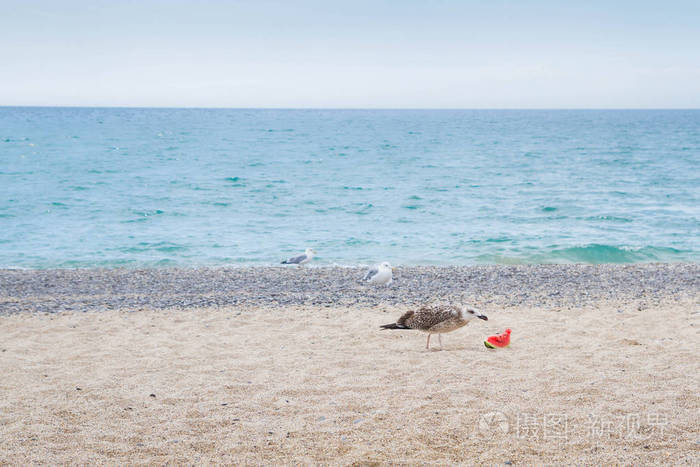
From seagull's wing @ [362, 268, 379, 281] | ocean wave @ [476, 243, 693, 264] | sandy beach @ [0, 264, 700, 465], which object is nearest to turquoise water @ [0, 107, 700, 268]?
ocean wave @ [476, 243, 693, 264]

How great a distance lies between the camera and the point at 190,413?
579 centimetres

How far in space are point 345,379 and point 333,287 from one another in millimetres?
5363

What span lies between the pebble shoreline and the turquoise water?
2242 mm

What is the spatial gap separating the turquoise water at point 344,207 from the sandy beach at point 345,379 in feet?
20.1

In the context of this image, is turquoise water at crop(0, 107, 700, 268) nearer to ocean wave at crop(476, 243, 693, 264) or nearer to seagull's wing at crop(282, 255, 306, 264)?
ocean wave at crop(476, 243, 693, 264)

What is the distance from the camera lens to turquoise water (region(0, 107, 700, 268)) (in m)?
17.4

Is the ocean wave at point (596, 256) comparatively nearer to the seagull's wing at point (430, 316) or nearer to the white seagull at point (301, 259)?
the white seagull at point (301, 259)

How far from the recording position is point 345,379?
21.7ft

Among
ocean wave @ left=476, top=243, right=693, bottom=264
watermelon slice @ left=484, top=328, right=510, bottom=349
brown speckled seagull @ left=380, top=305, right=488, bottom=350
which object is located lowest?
ocean wave @ left=476, top=243, right=693, bottom=264

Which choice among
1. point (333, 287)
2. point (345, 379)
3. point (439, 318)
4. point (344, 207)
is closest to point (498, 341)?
point (439, 318)

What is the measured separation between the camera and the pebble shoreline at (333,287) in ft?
34.4

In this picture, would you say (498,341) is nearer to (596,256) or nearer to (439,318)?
(439,318)

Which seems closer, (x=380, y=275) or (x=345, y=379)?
(x=345, y=379)

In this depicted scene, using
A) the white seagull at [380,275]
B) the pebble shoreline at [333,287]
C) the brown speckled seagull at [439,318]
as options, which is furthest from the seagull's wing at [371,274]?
the brown speckled seagull at [439,318]
